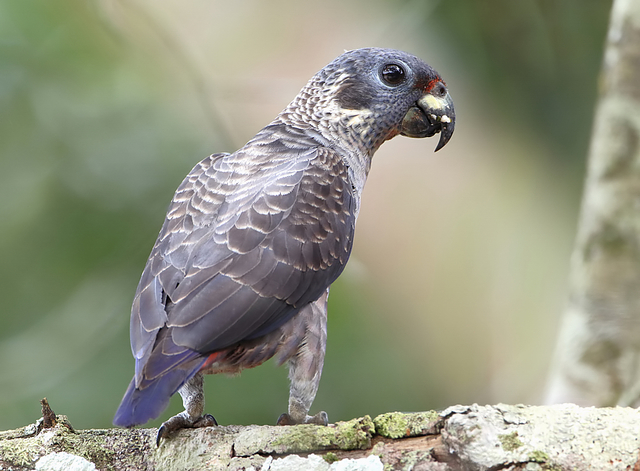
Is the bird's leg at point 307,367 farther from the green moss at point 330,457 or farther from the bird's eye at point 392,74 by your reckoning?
the bird's eye at point 392,74

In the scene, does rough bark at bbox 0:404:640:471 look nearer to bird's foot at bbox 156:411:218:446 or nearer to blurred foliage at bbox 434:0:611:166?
bird's foot at bbox 156:411:218:446

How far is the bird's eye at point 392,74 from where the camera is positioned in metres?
3.58

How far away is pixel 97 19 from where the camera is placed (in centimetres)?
634

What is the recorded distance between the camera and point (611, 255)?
420 cm

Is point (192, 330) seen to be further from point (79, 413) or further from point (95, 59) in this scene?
point (95, 59)

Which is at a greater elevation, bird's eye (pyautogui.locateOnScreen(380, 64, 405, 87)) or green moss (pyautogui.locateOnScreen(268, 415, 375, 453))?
bird's eye (pyautogui.locateOnScreen(380, 64, 405, 87))

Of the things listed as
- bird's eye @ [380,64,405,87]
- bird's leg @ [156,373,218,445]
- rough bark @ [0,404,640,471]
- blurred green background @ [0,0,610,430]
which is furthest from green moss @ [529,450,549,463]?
blurred green background @ [0,0,610,430]

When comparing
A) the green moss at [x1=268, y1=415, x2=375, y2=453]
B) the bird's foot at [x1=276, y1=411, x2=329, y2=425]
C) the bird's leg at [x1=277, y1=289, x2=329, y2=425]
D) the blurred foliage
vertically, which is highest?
the blurred foliage

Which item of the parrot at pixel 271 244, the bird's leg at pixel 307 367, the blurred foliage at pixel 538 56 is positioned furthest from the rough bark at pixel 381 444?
the blurred foliage at pixel 538 56

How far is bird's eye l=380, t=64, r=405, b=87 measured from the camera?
11.7ft

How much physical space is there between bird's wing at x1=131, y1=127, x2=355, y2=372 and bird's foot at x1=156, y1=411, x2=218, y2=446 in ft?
1.22

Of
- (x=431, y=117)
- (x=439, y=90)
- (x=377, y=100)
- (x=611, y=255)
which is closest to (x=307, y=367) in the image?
(x=377, y=100)

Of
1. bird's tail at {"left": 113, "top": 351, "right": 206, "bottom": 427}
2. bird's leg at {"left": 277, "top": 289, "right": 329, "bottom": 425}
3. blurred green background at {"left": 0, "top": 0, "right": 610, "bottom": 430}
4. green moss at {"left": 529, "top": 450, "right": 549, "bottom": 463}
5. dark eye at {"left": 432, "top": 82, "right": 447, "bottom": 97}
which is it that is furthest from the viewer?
blurred green background at {"left": 0, "top": 0, "right": 610, "bottom": 430}

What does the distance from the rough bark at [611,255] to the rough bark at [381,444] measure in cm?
226
